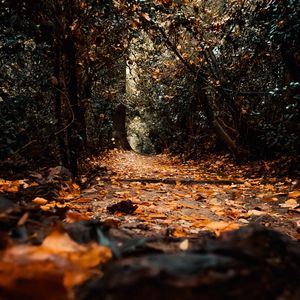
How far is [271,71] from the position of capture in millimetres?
8297

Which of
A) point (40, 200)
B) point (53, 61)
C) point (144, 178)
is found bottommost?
point (144, 178)

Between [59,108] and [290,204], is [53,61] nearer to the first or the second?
[59,108]

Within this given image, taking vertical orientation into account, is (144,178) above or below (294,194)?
above

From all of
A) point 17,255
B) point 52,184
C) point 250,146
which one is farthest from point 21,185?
point 250,146

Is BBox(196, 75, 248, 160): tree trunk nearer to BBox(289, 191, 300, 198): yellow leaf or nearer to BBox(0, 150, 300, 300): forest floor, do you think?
BBox(289, 191, 300, 198): yellow leaf

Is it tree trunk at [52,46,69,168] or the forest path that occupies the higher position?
tree trunk at [52,46,69,168]

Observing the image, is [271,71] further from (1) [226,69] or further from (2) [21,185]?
(2) [21,185]

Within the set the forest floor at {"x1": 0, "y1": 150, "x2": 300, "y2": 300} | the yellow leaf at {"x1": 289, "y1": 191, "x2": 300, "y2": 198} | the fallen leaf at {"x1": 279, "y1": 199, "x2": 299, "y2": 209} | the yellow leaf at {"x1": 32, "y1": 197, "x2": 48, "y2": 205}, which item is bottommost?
the yellow leaf at {"x1": 289, "y1": 191, "x2": 300, "y2": 198}

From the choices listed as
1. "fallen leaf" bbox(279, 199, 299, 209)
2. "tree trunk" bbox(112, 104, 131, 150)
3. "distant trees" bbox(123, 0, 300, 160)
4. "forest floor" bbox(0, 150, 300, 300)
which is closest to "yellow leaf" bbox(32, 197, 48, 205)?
"forest floor" bbox(0, 150, 300, 300)

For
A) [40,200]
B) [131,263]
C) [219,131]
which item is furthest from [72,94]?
[219,131]

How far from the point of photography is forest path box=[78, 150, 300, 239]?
9.49ft

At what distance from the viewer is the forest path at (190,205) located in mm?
2893

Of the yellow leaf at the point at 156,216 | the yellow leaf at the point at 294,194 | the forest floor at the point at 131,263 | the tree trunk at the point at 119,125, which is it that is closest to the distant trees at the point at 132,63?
the yellow leaf at the point at 294,194

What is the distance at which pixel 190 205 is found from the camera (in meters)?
4.00
